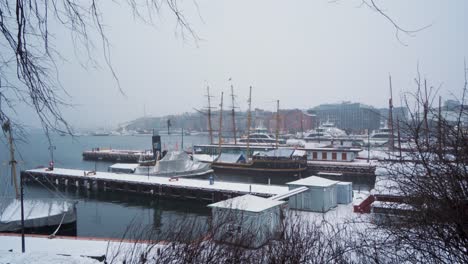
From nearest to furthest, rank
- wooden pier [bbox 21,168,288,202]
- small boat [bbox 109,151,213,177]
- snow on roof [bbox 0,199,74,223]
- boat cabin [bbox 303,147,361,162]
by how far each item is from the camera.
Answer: snow on roof [bbox 0,199,74,223] → wooden pier [bbox 21,168,288,202] → small boat [bbox 109,151,213,177] → boat cabin [bbox 303,147,361,162]

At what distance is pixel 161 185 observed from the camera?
22.6 metres

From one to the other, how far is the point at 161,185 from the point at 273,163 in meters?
11.1

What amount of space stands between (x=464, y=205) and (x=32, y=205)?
16.2 meters

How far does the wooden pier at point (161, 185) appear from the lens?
782 inches

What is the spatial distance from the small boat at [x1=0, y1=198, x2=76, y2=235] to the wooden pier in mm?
3000

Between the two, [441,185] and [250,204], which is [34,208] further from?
[441,185]

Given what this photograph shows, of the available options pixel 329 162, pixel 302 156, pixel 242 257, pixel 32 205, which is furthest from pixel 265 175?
pixel 242 257

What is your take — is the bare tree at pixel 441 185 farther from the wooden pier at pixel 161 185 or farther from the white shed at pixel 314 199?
the wooden pier at pixel 161 185

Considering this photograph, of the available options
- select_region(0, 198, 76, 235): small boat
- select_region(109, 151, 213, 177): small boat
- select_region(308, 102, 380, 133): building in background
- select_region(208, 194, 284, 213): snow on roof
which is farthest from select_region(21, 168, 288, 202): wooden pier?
select_region(308, 102, 380, 133): building in background

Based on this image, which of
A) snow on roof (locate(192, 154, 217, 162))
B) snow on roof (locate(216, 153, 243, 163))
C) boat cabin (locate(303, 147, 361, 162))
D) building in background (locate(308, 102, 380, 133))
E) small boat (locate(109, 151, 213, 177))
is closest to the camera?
small boat (locate(109, 151, 213, 177))

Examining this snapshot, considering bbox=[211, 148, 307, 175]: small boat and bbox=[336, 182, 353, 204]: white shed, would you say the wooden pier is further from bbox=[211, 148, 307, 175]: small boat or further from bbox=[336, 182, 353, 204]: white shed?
bbox=[211, 148, 307, 175]: small boat

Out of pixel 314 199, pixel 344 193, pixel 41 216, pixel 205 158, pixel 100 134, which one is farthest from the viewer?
pixel 100 134

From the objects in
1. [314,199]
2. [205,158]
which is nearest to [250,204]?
[314,199]

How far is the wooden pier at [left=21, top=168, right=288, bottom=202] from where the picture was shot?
19.9 m
